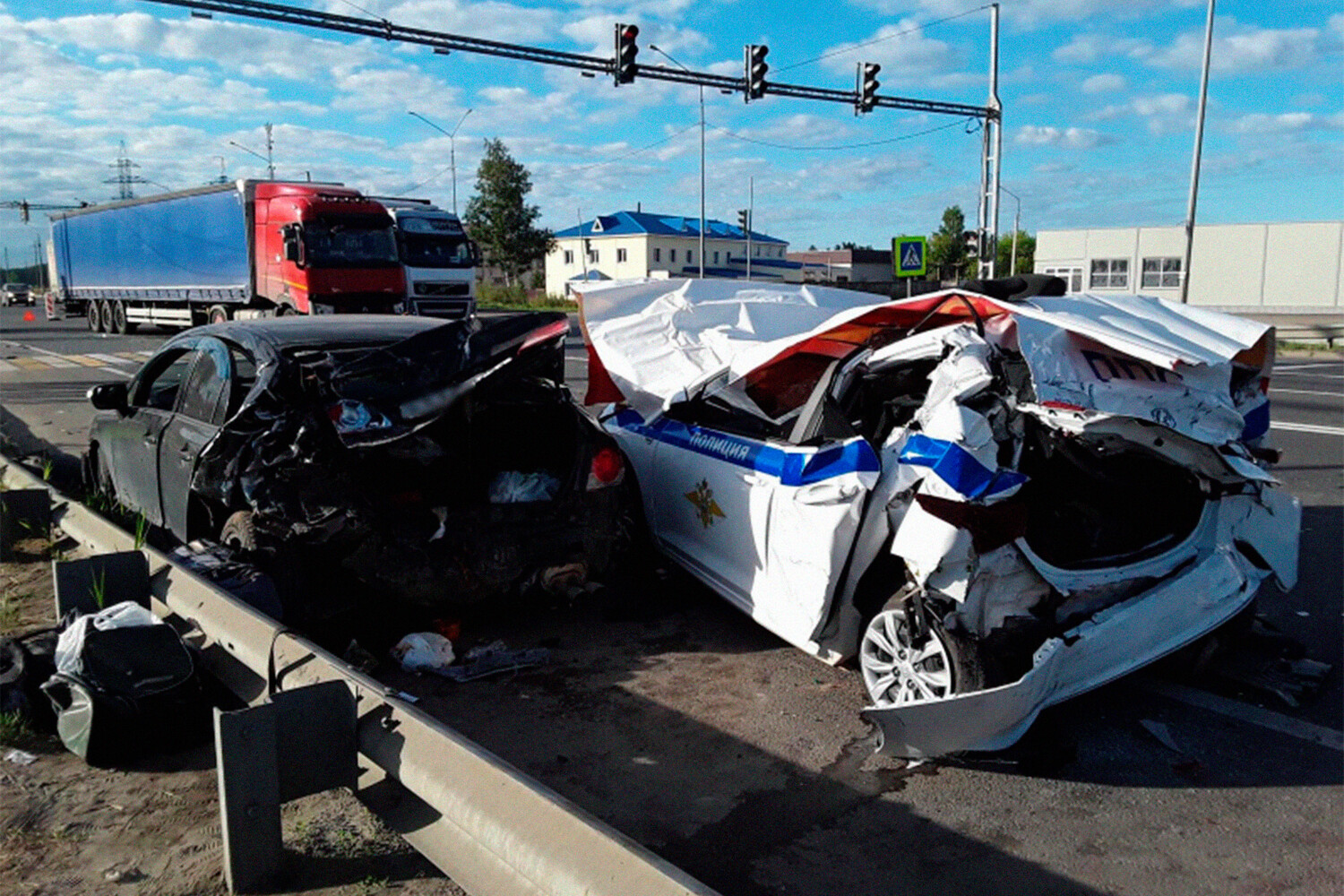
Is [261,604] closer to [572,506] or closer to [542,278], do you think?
[572,506]

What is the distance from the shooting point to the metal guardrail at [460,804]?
2.32 metres

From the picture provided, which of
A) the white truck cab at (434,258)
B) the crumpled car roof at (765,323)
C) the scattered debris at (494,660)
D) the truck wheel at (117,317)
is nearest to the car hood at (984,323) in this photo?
the crumpled car roof at (765,323)

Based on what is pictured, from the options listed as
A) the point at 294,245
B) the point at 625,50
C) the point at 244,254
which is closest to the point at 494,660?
the point at 625,50

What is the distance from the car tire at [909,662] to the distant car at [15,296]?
7513 cm

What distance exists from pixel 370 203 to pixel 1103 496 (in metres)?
22.0

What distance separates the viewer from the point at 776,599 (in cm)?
486

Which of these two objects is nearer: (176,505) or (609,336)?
(176,505)

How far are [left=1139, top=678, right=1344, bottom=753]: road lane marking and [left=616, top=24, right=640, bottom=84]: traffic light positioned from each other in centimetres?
1730

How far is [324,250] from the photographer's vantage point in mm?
22953

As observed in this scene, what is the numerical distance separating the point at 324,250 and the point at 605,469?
19423mm

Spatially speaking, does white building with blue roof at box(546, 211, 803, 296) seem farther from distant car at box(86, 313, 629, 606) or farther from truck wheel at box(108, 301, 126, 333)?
distant car at box(86, 313, 629, 606)

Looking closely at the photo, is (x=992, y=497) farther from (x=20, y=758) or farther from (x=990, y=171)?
(x=990, y=171)

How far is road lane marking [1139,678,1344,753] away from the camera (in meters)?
4.30

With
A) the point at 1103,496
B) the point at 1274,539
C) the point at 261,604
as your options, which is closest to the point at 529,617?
the point at 261,604
